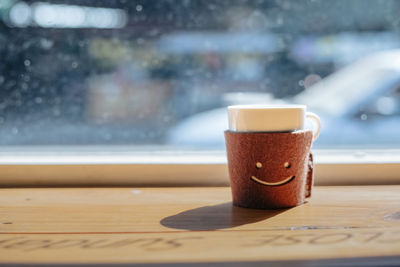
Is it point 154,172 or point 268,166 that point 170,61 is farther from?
point 268,166

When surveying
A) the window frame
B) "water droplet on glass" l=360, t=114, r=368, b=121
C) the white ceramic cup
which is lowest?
the window frame

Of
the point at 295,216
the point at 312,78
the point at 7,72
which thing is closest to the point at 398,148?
the point at 312,78

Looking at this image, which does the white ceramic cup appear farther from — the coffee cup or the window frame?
the window frame

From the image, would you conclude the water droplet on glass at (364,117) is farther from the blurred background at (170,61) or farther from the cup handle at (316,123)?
the cup handle at (316,123)

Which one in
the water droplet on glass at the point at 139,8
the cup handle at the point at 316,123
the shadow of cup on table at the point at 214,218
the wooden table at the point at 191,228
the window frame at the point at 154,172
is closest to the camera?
the wooden table at the point at 191,228

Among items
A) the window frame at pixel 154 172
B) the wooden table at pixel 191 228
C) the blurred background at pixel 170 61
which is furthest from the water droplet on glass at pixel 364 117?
the wooden table at pixel 191 228

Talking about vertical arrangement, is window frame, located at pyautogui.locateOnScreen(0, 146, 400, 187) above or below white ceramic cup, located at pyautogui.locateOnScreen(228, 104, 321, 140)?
below

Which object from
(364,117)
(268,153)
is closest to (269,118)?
(268,153)

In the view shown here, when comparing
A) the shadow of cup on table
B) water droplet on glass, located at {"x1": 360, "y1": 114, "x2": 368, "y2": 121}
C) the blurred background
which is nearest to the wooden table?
the shadow of cup on table
